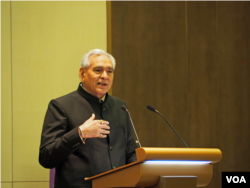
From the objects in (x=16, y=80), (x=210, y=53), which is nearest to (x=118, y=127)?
(x=16, y=80)

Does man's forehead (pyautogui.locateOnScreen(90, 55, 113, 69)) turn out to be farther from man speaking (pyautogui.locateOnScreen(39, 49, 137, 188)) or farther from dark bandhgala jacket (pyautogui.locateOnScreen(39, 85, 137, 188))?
dark bandhgala jacket (pyautogui.locateOnScreen(39, 85, 137, 188))

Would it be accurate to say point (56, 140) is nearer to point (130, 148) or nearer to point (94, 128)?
point (94, 128)

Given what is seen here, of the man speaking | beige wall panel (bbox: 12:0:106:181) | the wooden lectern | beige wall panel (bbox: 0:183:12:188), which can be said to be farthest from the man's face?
beige wall panel (bbox: 0:183:12:188)

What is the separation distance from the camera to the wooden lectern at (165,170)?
1.52 meters

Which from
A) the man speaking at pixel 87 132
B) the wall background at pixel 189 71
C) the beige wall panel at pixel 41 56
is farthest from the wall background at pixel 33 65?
the man speaking at pixel 87 132

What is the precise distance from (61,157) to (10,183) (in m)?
1.72

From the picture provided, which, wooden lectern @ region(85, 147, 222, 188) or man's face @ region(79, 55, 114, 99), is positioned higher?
man's face @ region(79, 55, 114, 99)

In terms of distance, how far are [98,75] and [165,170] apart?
95 centimetres

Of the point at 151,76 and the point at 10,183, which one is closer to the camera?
the point at 10,183

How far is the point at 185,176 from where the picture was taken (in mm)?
1643

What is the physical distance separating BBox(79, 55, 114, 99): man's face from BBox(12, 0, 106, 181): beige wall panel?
1.28 metres

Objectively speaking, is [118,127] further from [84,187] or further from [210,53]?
[210,53]

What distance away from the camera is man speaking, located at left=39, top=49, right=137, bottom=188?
6.24 feet

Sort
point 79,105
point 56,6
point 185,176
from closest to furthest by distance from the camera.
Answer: point 185,176, point 79,105, point 56,6
